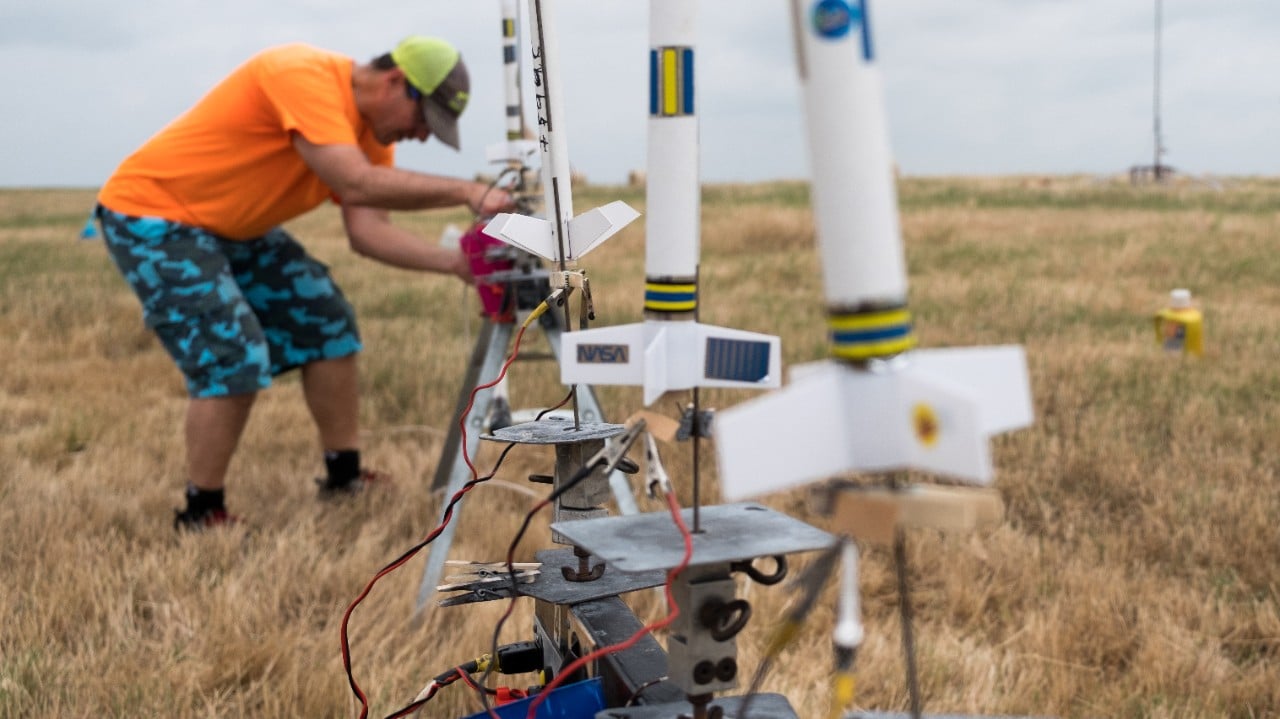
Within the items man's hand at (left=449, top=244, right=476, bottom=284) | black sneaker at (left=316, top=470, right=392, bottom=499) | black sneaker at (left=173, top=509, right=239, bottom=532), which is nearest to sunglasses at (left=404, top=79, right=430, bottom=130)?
man's hand at (left=449, top=244, right=476, bottom=284)

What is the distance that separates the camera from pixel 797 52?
1133mm

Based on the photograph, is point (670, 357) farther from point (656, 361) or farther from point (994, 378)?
point (994, 378)

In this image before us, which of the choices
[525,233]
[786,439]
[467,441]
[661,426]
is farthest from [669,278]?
[467,441]

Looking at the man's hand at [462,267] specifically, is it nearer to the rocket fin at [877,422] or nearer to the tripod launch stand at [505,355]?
the tripod launch stand at [505,355]

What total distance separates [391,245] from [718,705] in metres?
3.27

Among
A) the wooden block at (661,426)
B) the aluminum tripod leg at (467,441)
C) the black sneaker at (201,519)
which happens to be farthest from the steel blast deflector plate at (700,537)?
the black sneaker at (201,519)

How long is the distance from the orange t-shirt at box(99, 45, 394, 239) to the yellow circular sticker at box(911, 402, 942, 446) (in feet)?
11.4

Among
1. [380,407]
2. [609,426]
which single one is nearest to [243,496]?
[380,407]

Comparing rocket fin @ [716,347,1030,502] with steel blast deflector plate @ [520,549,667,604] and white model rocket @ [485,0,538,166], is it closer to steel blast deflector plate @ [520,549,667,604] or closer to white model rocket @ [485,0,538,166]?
steel blast deflector plate @ [520,549,667,604]

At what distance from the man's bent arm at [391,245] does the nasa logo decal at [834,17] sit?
2889 mm

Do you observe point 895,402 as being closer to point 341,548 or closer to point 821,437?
point 821,437

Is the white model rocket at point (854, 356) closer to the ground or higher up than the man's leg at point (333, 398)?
higher up

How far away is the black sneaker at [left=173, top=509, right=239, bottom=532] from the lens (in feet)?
13.5

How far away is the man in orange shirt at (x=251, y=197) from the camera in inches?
157
